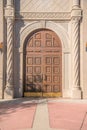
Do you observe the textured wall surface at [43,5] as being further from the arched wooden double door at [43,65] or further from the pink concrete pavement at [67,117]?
the pink concrete pavement at [67,117]

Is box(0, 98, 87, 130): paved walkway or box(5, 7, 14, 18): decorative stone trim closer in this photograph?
box(0, 98, 87, 130): paved walkway

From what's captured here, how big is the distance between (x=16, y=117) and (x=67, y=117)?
154 cm

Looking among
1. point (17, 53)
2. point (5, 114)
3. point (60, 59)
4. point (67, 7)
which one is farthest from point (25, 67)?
point (5, 114)

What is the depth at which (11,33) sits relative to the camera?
11719 mm

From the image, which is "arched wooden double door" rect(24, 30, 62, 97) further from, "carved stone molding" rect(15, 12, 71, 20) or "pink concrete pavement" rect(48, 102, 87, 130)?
"pink concrete pavement" rect(48, 102, 87, 130)

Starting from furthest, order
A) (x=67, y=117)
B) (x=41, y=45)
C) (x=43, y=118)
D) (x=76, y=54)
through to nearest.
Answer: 1. (x=41, y=45)
2. (x=76, y=54)
3. (x=67, y=117)
4. (x=43, y=118)

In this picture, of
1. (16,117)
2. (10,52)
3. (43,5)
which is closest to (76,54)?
(43,5)

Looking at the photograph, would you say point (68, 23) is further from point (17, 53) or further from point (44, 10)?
point (17, 53)

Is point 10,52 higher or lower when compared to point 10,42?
lower

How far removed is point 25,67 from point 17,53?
795 mm

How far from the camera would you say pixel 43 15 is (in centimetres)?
1205

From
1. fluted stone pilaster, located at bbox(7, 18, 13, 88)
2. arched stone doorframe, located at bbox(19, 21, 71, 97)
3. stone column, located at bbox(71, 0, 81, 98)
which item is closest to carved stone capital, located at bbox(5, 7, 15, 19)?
fluted stone pilaster, located at bbox(7, 18, 13, 88)

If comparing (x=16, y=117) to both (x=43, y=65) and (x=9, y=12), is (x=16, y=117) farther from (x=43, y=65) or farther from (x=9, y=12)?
(x=9, y=12)

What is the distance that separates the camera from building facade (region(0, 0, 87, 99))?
1173 centimetres
